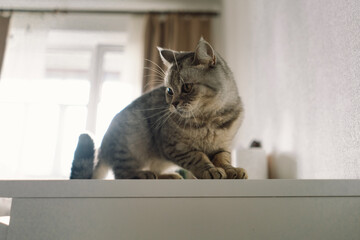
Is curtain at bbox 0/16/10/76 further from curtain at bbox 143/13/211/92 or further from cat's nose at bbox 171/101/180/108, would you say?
cat's nose at bbox 171/101/180/108

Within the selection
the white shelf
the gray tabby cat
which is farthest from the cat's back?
the white shelf

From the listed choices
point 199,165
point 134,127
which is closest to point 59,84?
point 134,127

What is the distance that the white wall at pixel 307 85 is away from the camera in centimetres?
63

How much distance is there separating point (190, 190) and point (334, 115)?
0.43 metres

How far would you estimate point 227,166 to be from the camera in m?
0.75

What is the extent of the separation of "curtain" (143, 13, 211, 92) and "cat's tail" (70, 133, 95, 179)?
2.04m

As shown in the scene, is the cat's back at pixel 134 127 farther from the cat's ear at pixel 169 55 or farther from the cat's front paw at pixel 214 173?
the cat's front paw at pixel 214 173

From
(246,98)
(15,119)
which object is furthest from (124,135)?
(15,119)

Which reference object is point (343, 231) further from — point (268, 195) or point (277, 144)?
point (277, 144)

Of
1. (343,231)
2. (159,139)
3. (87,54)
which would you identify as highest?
(87,54)

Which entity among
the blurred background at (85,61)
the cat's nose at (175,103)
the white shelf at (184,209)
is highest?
the blurred background at (85,61)

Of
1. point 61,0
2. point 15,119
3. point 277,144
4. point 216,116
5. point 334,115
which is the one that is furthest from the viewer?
point 61,0

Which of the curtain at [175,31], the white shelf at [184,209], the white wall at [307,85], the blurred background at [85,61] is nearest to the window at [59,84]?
the blurred background at [85,61]

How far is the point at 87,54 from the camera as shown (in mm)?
3004
